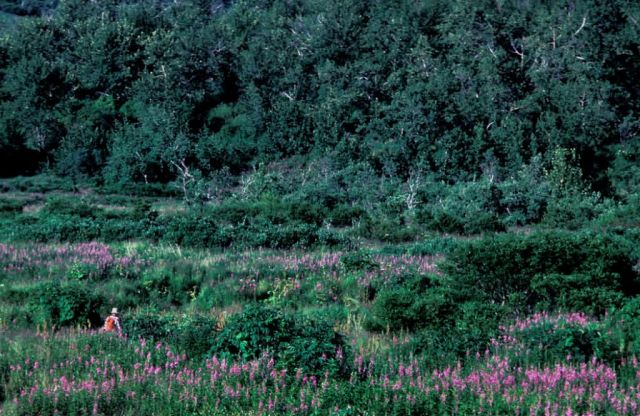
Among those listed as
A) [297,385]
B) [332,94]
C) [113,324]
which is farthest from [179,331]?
[332,94]

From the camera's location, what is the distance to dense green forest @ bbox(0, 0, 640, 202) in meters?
42.7

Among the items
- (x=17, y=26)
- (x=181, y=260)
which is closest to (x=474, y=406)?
(x=181, y=260)

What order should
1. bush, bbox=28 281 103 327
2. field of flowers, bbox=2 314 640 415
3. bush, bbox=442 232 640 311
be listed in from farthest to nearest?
bush, bbox=442 232 640 311 → bush, bbox=28 281 103 327 → field of flowers, bbox=2 314 640 415

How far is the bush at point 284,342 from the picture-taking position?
7707 millimetres

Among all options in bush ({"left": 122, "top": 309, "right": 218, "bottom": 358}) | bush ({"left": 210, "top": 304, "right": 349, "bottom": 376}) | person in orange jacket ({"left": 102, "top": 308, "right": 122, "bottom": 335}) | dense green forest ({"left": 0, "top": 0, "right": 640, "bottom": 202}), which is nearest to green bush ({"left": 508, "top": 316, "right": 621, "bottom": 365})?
bush ({"left": 210, "top": 304, "right": 349, "bottom": 376})

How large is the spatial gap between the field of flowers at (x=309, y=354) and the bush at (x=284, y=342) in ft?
0.06

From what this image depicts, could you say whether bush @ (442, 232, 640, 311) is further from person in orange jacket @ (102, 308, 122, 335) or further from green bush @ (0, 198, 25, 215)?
green bush @ (0, 198, 25, 215)

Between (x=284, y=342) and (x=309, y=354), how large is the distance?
621mm

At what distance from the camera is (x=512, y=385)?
7117 mm

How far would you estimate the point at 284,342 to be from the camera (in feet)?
27.3

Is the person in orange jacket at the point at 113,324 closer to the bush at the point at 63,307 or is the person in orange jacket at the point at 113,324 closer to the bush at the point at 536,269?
the bush at the point at 63,307

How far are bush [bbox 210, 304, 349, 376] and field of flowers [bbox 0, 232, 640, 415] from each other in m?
0.02

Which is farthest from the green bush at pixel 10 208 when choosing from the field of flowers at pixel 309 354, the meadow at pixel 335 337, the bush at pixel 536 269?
the bush at pixel 536 269

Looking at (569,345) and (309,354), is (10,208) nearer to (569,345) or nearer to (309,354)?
(309,354)
